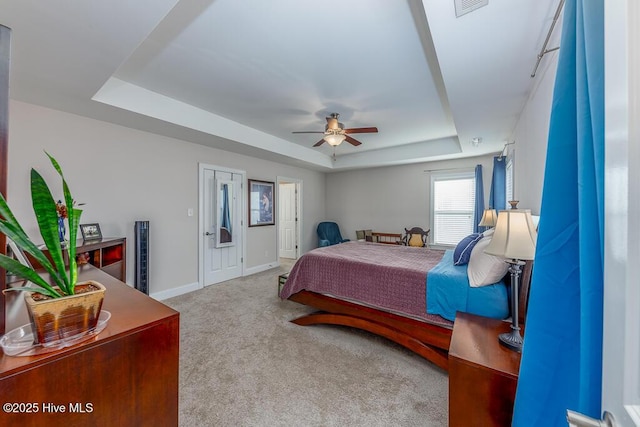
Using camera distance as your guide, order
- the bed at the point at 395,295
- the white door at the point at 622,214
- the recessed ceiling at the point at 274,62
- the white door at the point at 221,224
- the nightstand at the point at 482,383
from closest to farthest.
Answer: the white door at the point at 622,214
the nightstand at the point at 482,383
the recessed ceiling at the point at 274,62
the bed at the point at 395,295
the white door at the point at 221,224

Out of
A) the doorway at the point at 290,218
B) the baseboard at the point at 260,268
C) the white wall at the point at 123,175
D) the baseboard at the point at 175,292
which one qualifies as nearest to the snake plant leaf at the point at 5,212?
the white wall at the point at 123,175

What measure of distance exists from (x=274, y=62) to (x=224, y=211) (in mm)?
2773

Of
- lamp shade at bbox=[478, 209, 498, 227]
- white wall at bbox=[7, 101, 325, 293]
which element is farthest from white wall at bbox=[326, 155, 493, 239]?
white wall at bbox=[7, 101, 325, 293]

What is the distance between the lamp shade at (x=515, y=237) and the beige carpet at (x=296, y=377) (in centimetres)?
114

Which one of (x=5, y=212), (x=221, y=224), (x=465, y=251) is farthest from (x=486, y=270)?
(x=221, y=224)

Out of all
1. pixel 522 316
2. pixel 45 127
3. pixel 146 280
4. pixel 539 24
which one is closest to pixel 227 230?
pixel 146 280

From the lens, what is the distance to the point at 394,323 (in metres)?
2.33

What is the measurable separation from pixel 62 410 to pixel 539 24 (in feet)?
9.12

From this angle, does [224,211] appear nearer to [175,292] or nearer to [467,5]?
[175,292]

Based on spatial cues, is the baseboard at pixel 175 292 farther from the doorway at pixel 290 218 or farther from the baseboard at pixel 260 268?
the doorway at pixel 290 218

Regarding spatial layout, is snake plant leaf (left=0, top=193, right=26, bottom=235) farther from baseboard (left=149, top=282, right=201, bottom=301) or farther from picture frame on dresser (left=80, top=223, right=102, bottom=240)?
baseboard (left=149, top=282, right=201, bottom=301)

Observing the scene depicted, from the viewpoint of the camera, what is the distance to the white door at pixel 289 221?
6273mm

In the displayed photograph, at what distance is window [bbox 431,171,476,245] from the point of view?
5074 mm

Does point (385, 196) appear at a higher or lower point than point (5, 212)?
higher
